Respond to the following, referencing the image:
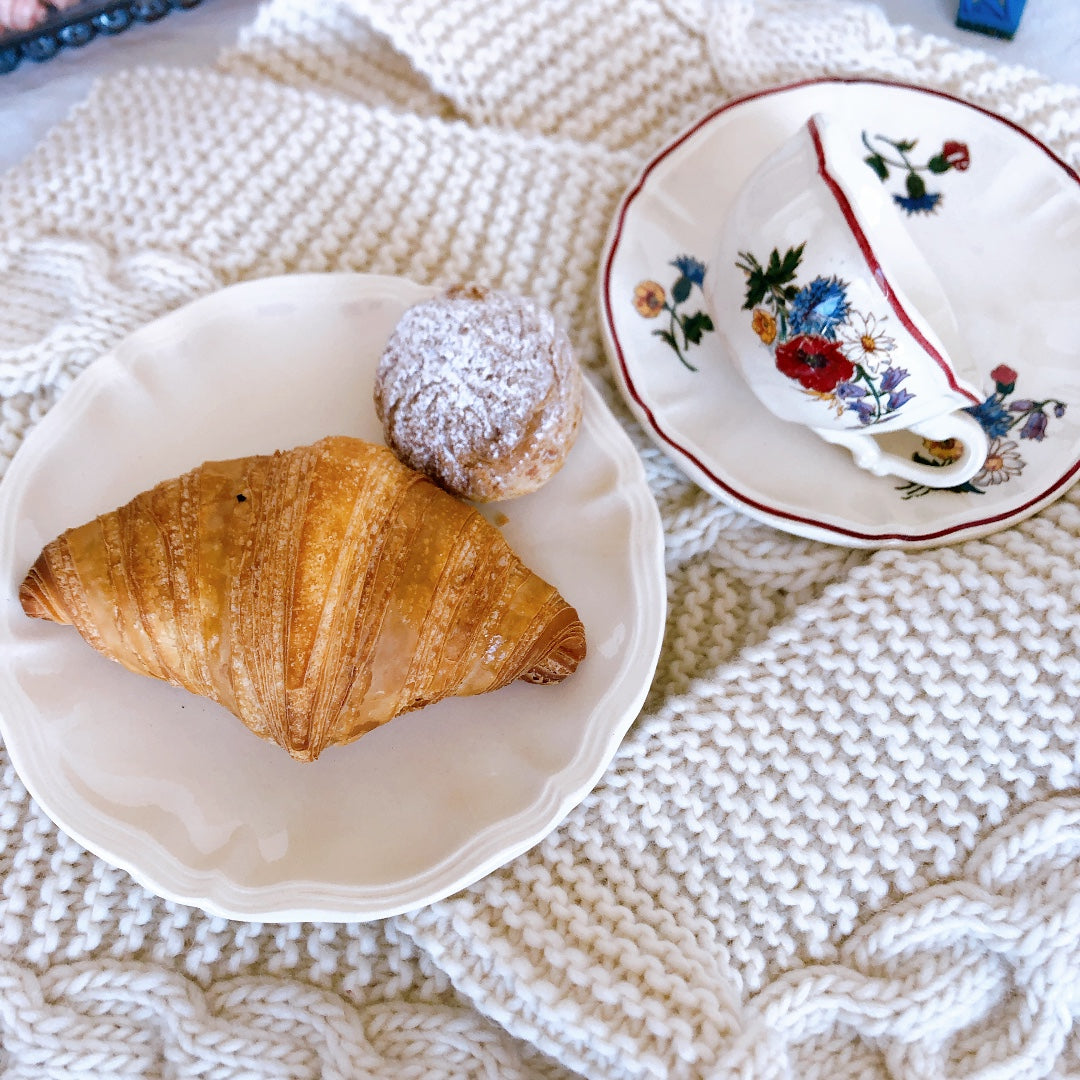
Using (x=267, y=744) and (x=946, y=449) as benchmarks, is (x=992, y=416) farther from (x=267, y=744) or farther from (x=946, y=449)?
(x=267, y=744)

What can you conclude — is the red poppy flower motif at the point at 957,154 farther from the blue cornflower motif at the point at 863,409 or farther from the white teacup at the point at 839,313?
the blue cornflower motif at the point at 863,409

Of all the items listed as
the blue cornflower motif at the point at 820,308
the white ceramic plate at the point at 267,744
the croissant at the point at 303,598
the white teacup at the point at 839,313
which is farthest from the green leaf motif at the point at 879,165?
the croissant at the point at 303,598

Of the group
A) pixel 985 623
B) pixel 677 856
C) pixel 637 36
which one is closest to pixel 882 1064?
pixel 677 856

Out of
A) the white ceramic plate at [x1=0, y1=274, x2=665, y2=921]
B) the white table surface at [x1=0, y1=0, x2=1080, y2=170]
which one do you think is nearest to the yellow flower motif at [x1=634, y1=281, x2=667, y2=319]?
the white ceramic plate at [x1=0, y1=274, x2=665, y2=921]

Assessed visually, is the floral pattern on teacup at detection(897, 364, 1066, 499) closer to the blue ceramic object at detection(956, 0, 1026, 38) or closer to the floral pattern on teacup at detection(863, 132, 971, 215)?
the floral pattern on teacup at detection(863, 132, 971, 215)

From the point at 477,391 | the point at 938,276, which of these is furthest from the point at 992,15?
the point at 477,391

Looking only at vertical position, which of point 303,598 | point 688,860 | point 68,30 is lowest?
point 688,860
